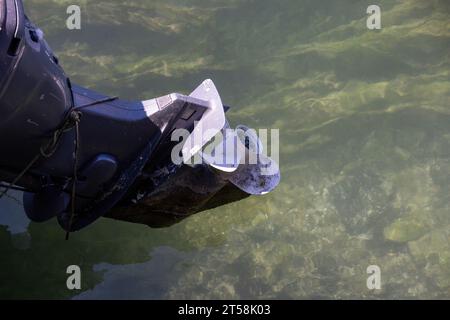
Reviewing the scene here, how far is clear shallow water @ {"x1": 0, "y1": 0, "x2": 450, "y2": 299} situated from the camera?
179 inches

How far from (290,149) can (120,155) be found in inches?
72.3

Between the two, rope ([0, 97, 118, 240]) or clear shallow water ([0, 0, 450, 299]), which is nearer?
rope ([0, 97, 118, 240])

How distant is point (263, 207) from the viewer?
16.4 ft

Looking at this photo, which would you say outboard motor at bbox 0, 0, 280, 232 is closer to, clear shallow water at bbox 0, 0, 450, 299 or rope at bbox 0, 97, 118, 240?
rope at bbox 0, 97, 118, 240

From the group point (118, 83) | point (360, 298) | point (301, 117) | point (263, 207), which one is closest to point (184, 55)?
point (118, 83)

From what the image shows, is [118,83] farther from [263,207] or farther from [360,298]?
[360,298]

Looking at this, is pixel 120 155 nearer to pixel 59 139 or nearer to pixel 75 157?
pixel 75 157

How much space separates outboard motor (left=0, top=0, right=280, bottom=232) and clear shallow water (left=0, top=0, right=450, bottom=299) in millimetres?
560

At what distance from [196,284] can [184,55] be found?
2276mm

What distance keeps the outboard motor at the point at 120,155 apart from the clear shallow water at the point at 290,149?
0.56m

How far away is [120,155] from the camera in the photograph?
3893mm

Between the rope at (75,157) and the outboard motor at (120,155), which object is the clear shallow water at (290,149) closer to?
the outboard motor at (120,155)

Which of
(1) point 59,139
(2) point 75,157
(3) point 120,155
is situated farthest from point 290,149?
(1) point 59,139

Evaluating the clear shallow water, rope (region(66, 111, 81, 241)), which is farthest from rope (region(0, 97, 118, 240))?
the clear shallow water
